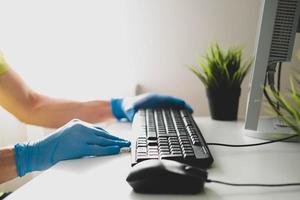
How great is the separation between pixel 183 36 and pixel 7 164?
33.6 inches

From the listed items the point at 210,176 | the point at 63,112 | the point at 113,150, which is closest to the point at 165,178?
the point at 210,176

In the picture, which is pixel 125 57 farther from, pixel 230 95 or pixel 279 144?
pixel 279 144

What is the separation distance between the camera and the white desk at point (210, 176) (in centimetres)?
47

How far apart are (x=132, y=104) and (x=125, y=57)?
0.35 meters

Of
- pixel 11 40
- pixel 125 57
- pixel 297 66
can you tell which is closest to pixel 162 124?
pixel 125 57

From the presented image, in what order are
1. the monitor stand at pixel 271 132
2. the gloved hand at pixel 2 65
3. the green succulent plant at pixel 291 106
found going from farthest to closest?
the gloved hand at pixel 2 65, the monitor stand at pixel 271 132, the green succulent plant at pixel 291 106

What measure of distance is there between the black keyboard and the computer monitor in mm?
198

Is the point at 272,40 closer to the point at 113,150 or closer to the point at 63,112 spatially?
the point at 113,150

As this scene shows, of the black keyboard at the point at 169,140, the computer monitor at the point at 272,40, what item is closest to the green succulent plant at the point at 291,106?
the computer monitor at the point at 272,40

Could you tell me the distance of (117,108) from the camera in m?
1.08

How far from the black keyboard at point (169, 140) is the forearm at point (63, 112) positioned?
0.98 feet

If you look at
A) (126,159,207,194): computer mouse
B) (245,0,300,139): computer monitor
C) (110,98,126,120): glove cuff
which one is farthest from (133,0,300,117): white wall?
(126,159,207,194): computer mouse

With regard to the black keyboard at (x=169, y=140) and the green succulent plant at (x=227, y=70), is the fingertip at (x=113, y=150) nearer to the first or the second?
the black keyboard at (x=169, y=140)

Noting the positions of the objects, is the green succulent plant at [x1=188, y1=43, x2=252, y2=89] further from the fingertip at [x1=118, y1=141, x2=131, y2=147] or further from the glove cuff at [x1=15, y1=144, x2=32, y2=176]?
the glove cuff at [x1=15, y1=144, x2=32, y2=176]
